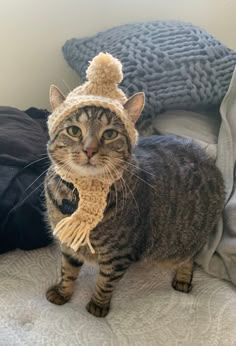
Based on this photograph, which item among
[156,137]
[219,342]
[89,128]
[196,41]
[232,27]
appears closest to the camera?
[89,128]

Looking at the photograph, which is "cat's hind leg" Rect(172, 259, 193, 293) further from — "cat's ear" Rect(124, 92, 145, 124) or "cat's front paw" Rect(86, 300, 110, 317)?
"cat's ear" Rect(124, 92, 145, 124)

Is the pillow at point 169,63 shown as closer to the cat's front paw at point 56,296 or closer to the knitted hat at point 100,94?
the knitted hat at point 100,94

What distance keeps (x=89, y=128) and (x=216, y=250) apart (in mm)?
567


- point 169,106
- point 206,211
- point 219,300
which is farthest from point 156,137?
point 219,300

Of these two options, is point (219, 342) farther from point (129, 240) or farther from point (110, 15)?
point (110, 15)

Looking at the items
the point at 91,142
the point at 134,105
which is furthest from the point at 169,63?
the point at 91,142

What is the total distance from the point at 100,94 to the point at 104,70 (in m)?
0.05

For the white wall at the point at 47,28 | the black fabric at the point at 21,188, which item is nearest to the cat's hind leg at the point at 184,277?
the black fabric at the point at 21,188

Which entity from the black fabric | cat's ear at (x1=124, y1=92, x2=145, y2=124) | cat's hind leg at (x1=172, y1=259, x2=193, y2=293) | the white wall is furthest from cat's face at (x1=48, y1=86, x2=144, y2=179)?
the white wall

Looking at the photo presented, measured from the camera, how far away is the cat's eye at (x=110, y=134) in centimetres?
87

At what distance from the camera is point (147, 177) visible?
3.47 ft

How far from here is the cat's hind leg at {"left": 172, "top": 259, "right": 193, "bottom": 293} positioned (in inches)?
44.4

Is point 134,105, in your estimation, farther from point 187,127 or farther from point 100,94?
point 187,127

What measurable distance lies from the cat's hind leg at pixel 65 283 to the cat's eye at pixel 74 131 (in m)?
0.34
